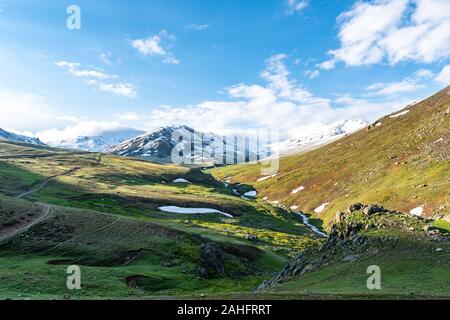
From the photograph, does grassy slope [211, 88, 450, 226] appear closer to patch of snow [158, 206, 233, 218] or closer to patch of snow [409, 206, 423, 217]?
patch of snow [409, 206, 423, 217]

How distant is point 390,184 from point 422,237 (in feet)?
335

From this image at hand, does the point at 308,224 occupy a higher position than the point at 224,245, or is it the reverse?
the point at 224,245

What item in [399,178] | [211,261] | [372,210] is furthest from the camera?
[399,178]

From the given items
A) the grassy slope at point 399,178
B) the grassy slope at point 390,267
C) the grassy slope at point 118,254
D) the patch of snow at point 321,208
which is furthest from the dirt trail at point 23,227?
the patch of snow at point 321,208

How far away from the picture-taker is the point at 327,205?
532 ft

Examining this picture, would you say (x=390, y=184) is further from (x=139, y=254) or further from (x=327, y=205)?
(x=139, y=254)

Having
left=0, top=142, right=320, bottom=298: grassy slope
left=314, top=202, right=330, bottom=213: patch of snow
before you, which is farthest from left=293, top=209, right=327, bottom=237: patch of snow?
left=0, top=142, right=320, bottom=298: grassy slope

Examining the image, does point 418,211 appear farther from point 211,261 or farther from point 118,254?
point 118,254

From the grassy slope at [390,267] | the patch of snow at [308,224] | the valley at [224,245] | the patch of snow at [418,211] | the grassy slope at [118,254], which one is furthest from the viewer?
the patch of snow at [308,224]

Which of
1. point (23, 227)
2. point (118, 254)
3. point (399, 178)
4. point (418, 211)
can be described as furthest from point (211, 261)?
point (399, 178)

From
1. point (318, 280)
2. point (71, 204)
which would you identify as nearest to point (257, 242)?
point (71, 204)

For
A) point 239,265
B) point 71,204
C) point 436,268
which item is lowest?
point 239,265

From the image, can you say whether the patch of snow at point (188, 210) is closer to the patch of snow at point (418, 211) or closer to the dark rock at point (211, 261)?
the patch of snow at point (418, 211)

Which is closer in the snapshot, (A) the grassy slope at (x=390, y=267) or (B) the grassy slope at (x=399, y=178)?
(A) the grassy slope at (x=390, y=267)
